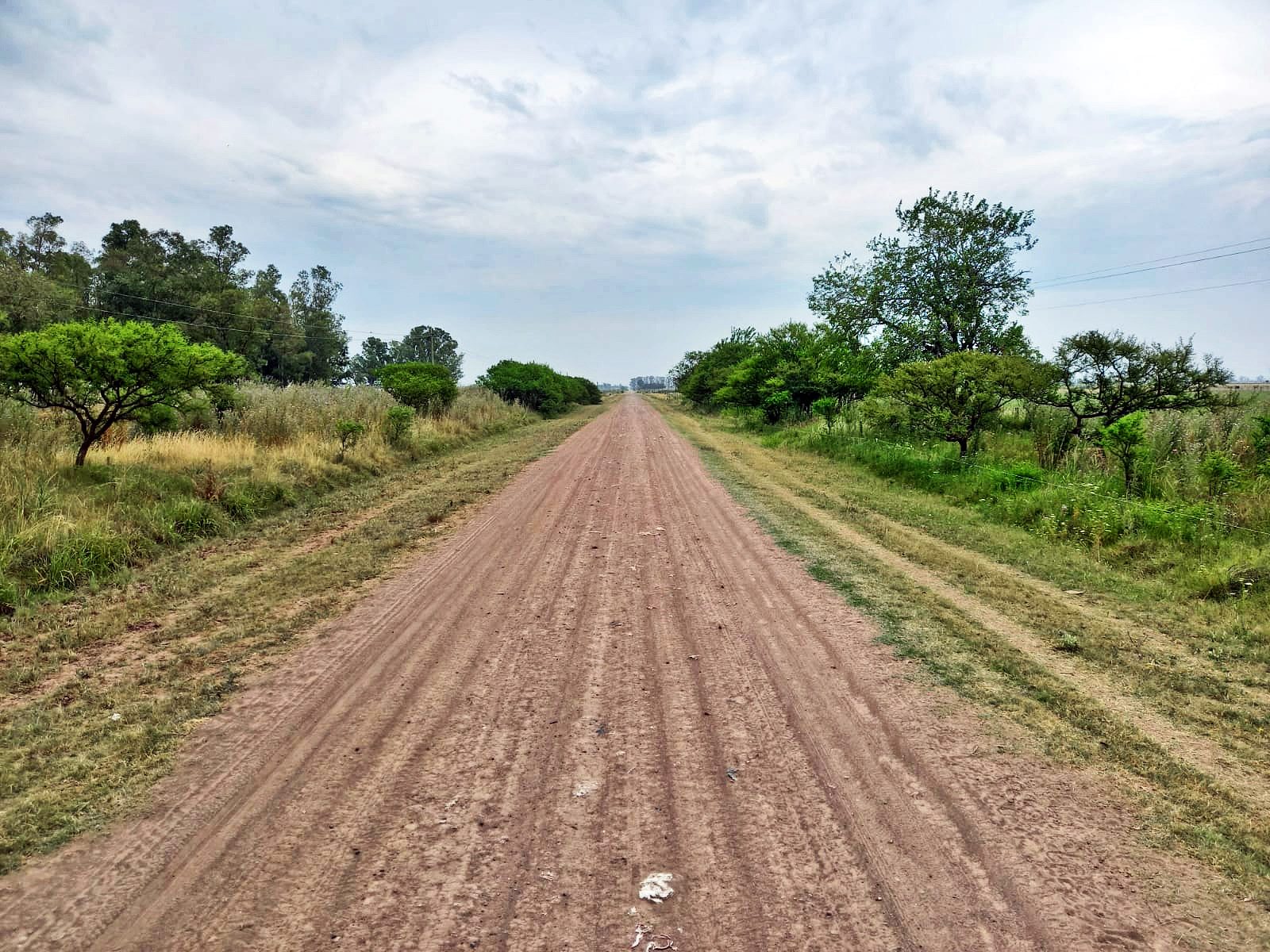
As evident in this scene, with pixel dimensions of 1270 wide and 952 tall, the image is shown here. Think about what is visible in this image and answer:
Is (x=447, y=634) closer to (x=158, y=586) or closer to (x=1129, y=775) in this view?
(x=158, y=586)

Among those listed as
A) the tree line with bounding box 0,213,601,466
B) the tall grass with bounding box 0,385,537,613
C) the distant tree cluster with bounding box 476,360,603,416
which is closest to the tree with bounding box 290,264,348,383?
the tree line with bounding box 0,213,601,466

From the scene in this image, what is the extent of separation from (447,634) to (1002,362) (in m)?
12.6

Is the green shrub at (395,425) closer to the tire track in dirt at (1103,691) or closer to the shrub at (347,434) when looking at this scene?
the shrub at (347,434)

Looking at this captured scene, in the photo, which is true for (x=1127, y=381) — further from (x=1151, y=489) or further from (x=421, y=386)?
(x=421, y=386)

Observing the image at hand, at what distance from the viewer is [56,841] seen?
2756 millimetres

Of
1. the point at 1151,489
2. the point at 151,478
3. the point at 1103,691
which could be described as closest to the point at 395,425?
the point at 151,478

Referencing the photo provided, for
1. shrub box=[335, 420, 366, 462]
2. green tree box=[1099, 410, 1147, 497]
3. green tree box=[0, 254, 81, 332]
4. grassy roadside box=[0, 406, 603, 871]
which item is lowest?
grassy roadside box=[0, 406, 603, 871]

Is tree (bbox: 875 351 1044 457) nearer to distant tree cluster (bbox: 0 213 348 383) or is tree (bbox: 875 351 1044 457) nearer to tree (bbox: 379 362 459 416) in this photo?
tree (bbox: 379 362 459 416)

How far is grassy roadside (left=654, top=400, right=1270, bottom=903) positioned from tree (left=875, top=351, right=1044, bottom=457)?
443 cm

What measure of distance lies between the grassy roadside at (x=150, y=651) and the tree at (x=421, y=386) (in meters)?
14.3

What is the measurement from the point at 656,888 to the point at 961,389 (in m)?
13.8

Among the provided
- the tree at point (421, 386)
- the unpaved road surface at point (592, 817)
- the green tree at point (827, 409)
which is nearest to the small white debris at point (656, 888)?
the unpaved road surface at point (592, 817)

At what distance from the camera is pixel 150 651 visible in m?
4.83

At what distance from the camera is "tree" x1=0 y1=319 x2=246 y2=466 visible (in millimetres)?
8289
